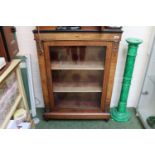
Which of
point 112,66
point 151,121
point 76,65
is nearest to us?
point 112,66

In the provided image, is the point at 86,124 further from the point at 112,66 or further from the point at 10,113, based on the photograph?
the point at 10,113

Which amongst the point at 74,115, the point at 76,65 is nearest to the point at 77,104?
the point at 74,115

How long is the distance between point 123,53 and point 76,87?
0.64 meters

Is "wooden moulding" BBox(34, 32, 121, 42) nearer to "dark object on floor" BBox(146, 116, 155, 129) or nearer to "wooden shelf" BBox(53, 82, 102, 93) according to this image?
"wooden shelf" BBox(53, 82, 102, 93)

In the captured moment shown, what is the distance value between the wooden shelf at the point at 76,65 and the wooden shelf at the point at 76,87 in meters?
0.25

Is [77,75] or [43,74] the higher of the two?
[43,74]

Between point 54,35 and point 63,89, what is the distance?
2.08ft

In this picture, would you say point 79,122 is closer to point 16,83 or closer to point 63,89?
point 63,89

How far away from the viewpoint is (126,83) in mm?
1715

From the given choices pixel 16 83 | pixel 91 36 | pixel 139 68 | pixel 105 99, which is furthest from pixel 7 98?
pixel 139 68

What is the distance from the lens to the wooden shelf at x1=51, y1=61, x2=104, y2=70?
1.58 meters

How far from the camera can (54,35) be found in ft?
4.31

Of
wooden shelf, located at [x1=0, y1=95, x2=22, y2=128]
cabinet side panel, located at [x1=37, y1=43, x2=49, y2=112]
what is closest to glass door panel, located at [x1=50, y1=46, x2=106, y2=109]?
cabinet side panel, located at [x1=37, y1=43, x2=49, y2=112]

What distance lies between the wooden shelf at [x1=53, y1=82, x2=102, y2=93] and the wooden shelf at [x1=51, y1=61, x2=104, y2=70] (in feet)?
0.81
